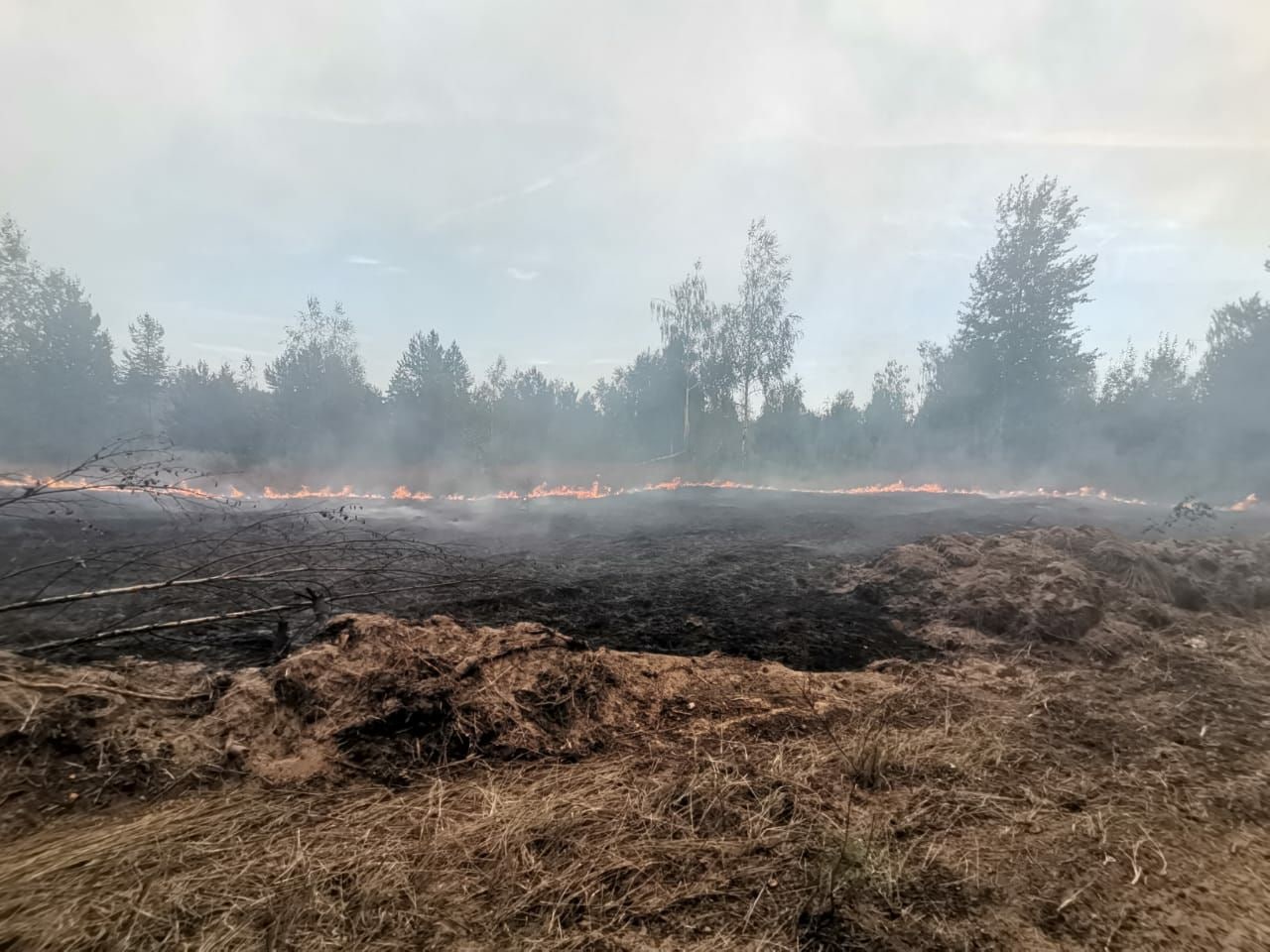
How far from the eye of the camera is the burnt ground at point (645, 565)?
223 inches

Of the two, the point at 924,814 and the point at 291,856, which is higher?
the point at 291,856

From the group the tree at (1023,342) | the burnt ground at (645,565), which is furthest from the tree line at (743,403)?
the burnt ground at (645,565)

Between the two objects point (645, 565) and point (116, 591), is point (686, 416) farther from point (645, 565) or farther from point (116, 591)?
point (116, 591)

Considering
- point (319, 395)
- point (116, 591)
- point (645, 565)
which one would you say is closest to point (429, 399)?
point (319, 395)

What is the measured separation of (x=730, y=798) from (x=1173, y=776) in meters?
2.73

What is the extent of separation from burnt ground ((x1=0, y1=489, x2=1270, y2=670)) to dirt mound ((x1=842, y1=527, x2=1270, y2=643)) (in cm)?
88

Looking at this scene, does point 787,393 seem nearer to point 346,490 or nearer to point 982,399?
point 982,399

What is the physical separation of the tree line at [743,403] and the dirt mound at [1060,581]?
28.0 metres

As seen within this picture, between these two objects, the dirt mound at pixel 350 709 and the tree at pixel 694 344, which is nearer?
the dirt mound at pixel 350 709

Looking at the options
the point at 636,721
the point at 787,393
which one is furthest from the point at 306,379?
the point at 636,721

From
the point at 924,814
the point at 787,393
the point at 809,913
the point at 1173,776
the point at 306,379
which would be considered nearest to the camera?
the point at 809,913

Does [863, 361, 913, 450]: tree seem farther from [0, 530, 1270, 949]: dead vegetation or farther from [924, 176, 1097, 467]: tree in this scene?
[0, 530, 1270, 949]: dead vegetation

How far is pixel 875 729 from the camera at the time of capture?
3643 millimetres

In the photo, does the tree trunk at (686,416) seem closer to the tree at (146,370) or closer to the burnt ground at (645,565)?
the burnt ground at (645,565)
